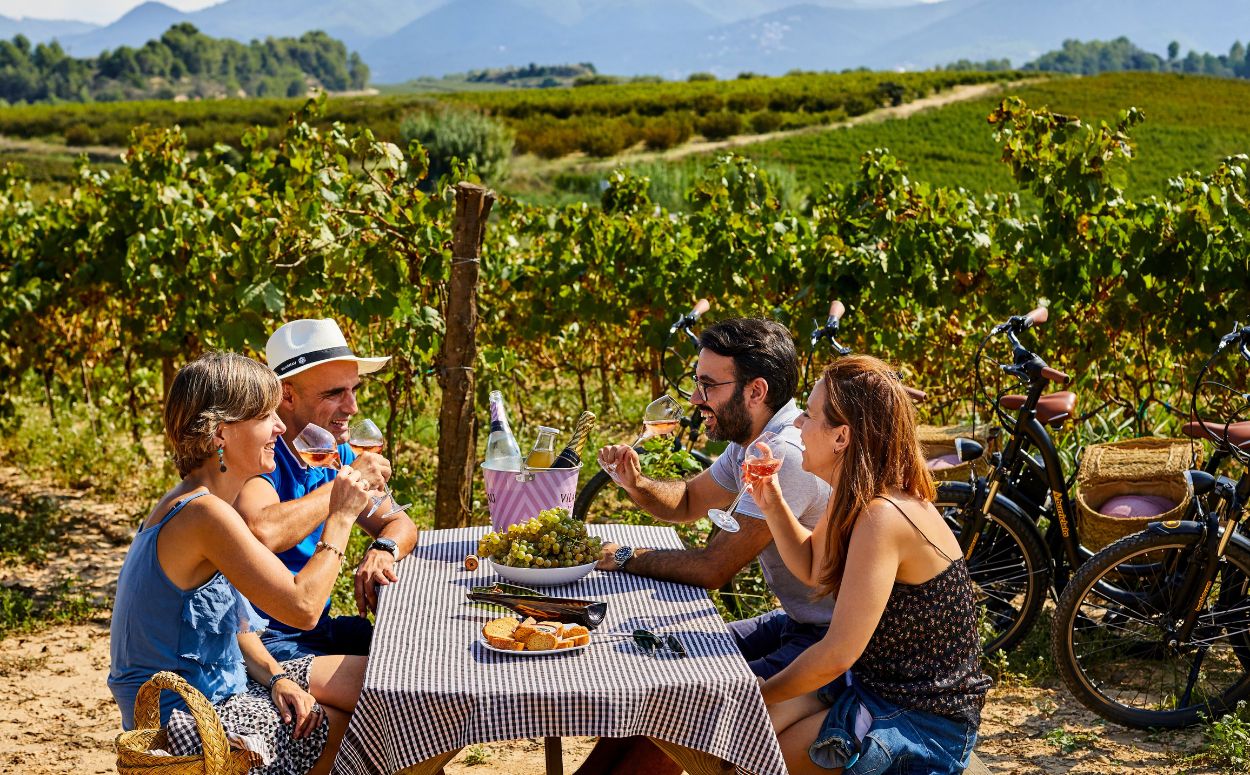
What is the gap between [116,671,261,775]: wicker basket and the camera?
2.18 m

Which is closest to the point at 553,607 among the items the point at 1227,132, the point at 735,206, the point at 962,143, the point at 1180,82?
the point at 735,206

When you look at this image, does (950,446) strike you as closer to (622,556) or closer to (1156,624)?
(1156,624)

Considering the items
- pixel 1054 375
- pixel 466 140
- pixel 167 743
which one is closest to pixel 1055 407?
pixel 1054 375

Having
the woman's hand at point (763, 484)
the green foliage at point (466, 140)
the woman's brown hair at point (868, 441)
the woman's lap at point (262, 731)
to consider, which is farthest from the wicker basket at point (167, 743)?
the green foliage at point (466, 140)

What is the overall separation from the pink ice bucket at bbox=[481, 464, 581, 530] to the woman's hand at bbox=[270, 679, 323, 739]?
0.82 m

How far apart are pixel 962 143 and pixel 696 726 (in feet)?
149

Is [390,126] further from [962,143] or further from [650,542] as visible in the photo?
[650,542]

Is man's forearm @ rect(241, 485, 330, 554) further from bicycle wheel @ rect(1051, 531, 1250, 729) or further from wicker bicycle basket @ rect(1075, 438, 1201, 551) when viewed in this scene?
wicker bicycle basket @ rect(1075, 438, 1201, 551)

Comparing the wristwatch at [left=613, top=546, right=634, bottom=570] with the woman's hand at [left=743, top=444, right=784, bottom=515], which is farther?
the wristwatch at [left=613, top=546, right=634, bottom=570]

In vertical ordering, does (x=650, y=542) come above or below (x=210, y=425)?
below

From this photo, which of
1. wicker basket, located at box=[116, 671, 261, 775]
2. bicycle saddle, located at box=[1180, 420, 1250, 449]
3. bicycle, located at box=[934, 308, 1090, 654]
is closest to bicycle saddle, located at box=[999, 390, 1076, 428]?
bicycle, located at box=[934, 308, 1090, 654]

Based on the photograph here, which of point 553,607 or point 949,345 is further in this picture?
point 949,345

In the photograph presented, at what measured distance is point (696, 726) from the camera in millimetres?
2139

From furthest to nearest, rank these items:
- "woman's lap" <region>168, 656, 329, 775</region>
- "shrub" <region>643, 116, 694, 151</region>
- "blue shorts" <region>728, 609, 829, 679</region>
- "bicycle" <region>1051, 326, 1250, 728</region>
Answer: "shrub" <region>643, 116, 694, 151</region>
"bicycle" <region>1051, 326, 1250, 728</region>
"blue shorts" <region>728, 609, 829, 679</region>
"woman's lap" <region>168, 656, 329, 775</region>
